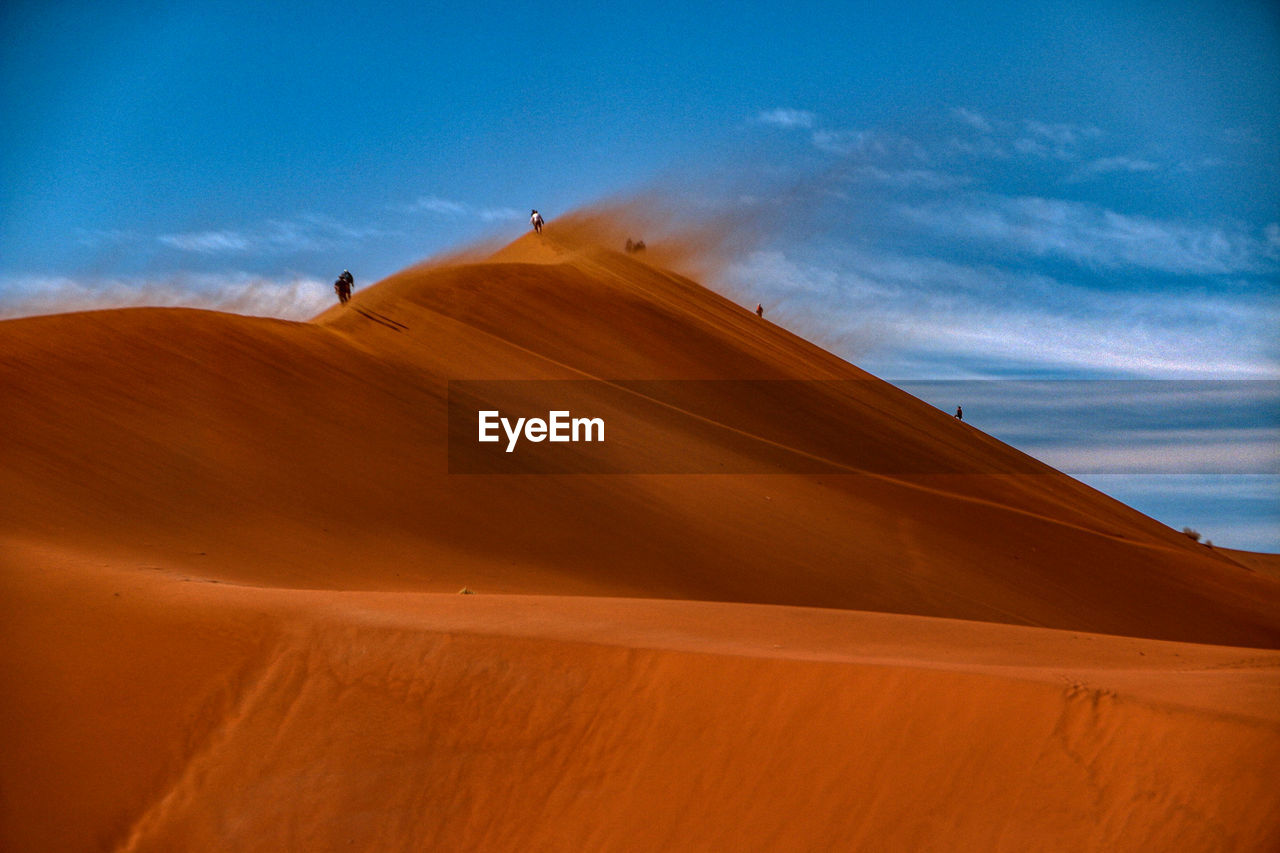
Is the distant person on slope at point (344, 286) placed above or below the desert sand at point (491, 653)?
above

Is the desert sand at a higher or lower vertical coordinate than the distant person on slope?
lower

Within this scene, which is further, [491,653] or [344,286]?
[344,286]

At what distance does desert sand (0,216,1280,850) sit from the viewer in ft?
22.5

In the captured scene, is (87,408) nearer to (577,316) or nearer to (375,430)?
(375,430)

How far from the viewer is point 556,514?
17.3 m

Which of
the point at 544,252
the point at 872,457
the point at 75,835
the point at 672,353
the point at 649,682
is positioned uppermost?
the point at 544,252

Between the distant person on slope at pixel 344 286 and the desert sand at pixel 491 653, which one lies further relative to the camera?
the distant person on slope at pixel 344 286

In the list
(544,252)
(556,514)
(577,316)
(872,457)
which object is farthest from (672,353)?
(556,514)

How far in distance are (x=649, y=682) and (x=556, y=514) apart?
31.1 ft

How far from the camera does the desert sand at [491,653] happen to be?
6844mm

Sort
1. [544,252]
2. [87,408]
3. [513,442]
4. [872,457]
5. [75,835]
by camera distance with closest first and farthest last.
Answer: [75,835] < [87,408] < [513,442] < [872,457] < [544,252]

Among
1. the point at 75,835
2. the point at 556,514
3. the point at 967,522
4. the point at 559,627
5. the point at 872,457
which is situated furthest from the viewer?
the point at 872,457

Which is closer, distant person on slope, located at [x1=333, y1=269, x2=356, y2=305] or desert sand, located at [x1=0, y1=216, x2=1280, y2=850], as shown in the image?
desert sand, located at [x1=0, y1=216, x2=1280, y2=850]

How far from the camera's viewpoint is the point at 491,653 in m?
8.37
